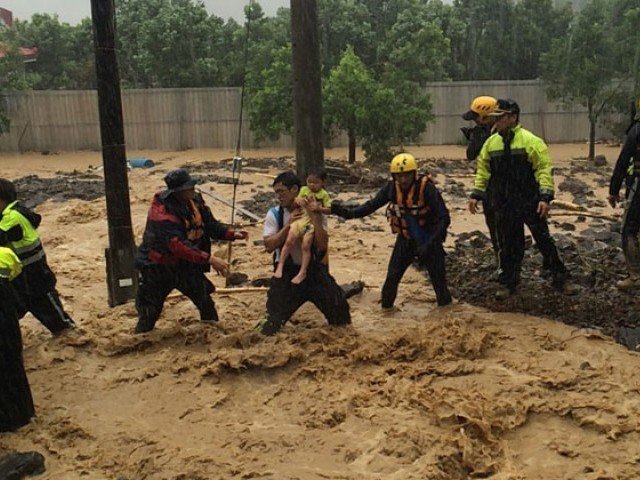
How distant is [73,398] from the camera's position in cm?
551

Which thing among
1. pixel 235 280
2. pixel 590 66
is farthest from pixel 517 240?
pixel 590 66

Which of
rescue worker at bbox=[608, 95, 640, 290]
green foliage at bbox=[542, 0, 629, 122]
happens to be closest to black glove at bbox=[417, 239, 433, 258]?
rescue worker at bbox=[608, 95, 640, 290]

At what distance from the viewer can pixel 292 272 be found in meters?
6.45

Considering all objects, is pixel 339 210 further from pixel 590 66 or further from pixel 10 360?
pixel 590 66

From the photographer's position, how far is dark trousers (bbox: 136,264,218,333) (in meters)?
6.34

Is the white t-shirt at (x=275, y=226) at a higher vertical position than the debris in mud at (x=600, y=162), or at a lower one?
higher

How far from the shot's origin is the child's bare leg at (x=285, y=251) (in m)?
6.23

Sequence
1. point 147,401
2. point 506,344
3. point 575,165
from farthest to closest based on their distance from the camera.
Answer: point 575,165 < point 506,344 < point 147,401

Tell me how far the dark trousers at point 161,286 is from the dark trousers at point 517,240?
3191mm

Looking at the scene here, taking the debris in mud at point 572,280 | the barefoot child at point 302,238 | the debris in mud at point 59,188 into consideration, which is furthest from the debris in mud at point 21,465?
the debris in mud at point 59,188

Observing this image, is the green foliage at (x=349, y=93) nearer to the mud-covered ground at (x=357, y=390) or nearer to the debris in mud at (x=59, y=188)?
the debris in mud at (x=59, y=188)

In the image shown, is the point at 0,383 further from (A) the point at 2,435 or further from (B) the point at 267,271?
(B) the point at 267,271

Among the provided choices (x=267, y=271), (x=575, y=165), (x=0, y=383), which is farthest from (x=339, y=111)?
(x=0, y=383)

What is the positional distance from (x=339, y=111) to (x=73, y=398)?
55.3ft
